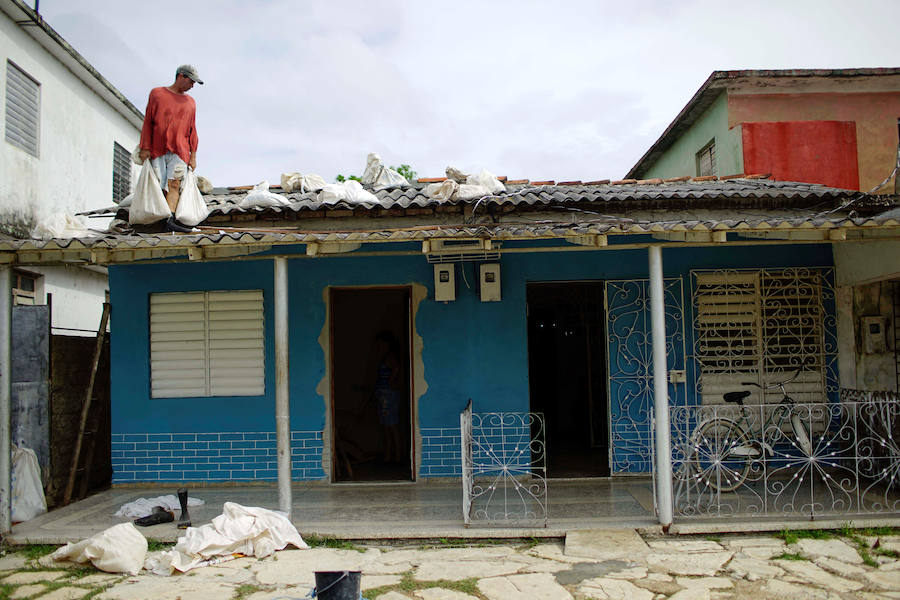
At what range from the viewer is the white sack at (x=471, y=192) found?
26.2 feet

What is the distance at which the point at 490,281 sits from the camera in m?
8.03

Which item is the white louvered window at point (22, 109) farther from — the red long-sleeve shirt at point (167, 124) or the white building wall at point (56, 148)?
the red long-sleeve shirt at point (167, 124)

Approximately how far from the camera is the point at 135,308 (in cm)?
842

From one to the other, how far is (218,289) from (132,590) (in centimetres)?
402

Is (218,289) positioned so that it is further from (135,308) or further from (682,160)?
(682,160)

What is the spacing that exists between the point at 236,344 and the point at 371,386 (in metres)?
3.17

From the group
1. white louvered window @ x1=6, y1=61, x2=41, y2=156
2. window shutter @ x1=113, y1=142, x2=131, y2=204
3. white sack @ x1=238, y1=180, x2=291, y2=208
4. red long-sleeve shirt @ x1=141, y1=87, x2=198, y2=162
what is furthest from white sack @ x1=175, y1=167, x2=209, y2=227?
window shutter @ x1=113, y1=142, x2=131, y2=204

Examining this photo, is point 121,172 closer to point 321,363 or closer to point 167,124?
point 167,124

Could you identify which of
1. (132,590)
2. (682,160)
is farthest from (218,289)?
(682,160)

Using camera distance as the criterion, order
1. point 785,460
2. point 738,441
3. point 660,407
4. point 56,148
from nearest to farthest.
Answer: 1. point 660,407
2. point 738,441
3. point 785,460
4. point 56,148

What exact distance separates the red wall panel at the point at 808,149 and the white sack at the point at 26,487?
12.0 m

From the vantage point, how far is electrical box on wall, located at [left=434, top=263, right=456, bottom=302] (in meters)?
8.06

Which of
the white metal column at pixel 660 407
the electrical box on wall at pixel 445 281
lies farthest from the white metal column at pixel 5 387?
the white metal column at pixel 660 407

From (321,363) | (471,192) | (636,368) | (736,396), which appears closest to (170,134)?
(321,363)
